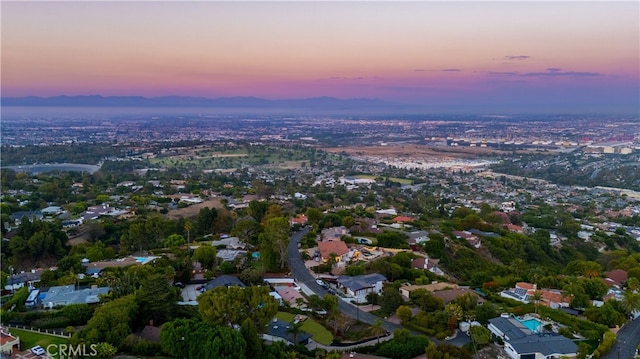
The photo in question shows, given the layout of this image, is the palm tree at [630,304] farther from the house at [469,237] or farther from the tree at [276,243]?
the tree at [276,243]

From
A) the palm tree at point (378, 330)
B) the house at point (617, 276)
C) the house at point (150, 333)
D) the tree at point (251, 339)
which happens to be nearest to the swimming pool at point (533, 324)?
the palm tree at point (378, 330)

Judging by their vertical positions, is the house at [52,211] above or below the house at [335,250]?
below

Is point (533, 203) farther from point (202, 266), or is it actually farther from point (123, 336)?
point (123, 336)

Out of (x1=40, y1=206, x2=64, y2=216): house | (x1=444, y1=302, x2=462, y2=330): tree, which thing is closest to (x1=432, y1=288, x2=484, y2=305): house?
(x1=444, y1=302, x2=462, y2=330): tree

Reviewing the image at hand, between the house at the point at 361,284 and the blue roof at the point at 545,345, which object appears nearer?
the blue roof at the point at 545,345

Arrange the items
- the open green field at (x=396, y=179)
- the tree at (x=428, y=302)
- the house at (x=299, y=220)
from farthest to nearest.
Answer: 1. the open green field at (x=396, y=179)
2. the house at (x=299, y=220)
3. the tree at (x=428, y=302)

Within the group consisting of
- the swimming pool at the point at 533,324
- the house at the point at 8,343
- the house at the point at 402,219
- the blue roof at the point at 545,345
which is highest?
the house at the point at 8,343
